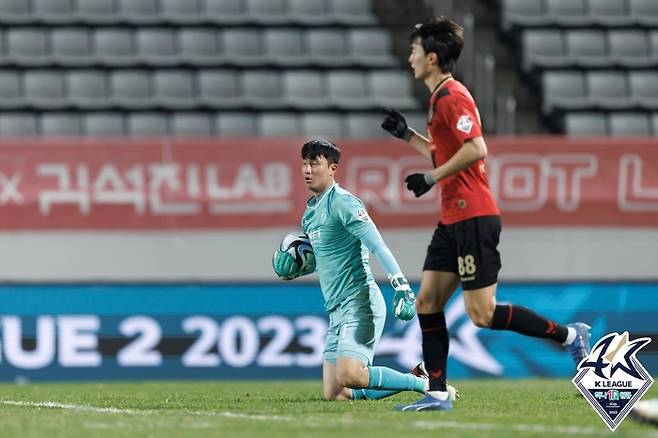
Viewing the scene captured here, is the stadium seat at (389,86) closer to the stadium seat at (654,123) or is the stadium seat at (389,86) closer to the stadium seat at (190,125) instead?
the stadium seat at (190,125)

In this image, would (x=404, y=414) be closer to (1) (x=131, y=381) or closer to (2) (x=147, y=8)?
(1) (x=131, y=381)

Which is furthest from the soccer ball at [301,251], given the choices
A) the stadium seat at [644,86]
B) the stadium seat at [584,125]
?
the stadium seat at [644,86]

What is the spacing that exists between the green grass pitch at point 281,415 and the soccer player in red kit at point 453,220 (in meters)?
0.44

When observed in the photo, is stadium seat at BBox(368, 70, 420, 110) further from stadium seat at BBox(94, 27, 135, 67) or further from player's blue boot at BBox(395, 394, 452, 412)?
player's blue boot at BBox(395, 394, 452, 412)

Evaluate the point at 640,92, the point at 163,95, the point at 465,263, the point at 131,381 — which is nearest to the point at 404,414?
the point at 465,263

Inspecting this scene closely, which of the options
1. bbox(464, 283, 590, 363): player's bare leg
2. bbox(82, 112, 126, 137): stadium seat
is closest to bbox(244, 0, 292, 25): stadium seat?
bbox(82, 112, 126, 137): stadium seat

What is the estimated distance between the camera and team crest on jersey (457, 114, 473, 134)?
7289 millimetres

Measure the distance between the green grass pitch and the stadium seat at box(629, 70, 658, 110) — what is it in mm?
7864

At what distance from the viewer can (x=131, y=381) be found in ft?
40.2

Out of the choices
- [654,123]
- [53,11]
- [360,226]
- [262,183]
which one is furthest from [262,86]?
[360,226]

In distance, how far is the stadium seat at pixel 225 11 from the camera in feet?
57.7

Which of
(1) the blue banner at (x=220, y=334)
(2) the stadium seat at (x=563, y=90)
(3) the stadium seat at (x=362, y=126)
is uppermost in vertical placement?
(2) the stadium seat at (x=563, y=90)

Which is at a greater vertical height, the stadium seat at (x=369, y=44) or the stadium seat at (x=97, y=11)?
the stadium seat at (x=97, y=11)

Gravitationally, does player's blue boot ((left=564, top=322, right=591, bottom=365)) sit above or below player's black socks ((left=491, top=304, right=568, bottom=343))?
below
